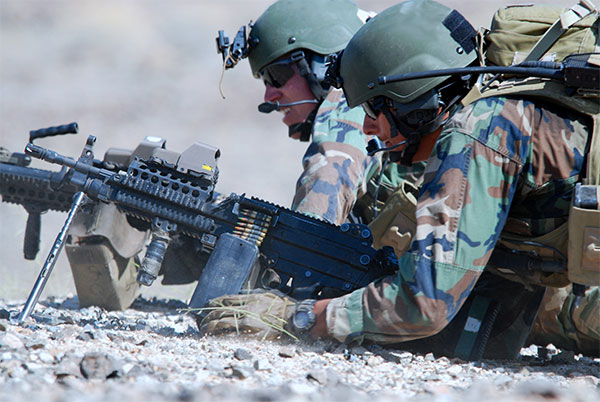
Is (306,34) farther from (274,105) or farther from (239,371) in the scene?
(239,371)

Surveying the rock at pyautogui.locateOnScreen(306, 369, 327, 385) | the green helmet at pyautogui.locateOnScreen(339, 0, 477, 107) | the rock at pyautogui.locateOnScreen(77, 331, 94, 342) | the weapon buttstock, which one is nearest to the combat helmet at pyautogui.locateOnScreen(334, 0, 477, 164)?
the green helmet at pyautogui.locateOnScreen(339, 0, 477, 107)

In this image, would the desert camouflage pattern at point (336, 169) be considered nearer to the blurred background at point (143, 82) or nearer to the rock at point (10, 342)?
the rock at point (10, 342)

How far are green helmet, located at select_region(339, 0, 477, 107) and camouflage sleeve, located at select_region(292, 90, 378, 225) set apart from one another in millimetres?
1066

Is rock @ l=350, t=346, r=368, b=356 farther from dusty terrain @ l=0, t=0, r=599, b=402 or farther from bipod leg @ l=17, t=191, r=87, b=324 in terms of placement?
bipod leg @ l=17, t=191, r=87, b=324

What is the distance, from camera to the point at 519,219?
10.9ft

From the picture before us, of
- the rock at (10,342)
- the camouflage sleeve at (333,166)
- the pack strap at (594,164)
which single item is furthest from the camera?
the camouflage sleeve at (333,166)

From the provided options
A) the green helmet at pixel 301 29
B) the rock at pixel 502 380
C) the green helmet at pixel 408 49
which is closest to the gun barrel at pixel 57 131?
the green helmet at pixel 301 29

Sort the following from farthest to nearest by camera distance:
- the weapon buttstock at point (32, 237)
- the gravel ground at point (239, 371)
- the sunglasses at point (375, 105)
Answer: the weapon buttstock at point (32, 237), the sunglasses at point (375, 105), the gravel ground at point (239, 371)

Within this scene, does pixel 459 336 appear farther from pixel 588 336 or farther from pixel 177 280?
pixel 177 280

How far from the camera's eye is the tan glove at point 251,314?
346 centimetres

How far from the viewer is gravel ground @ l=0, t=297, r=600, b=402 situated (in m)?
2.20

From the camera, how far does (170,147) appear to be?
14523 millimetres

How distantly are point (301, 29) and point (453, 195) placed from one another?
8.99 feet

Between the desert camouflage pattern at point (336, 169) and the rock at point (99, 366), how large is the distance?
7.29 feet
